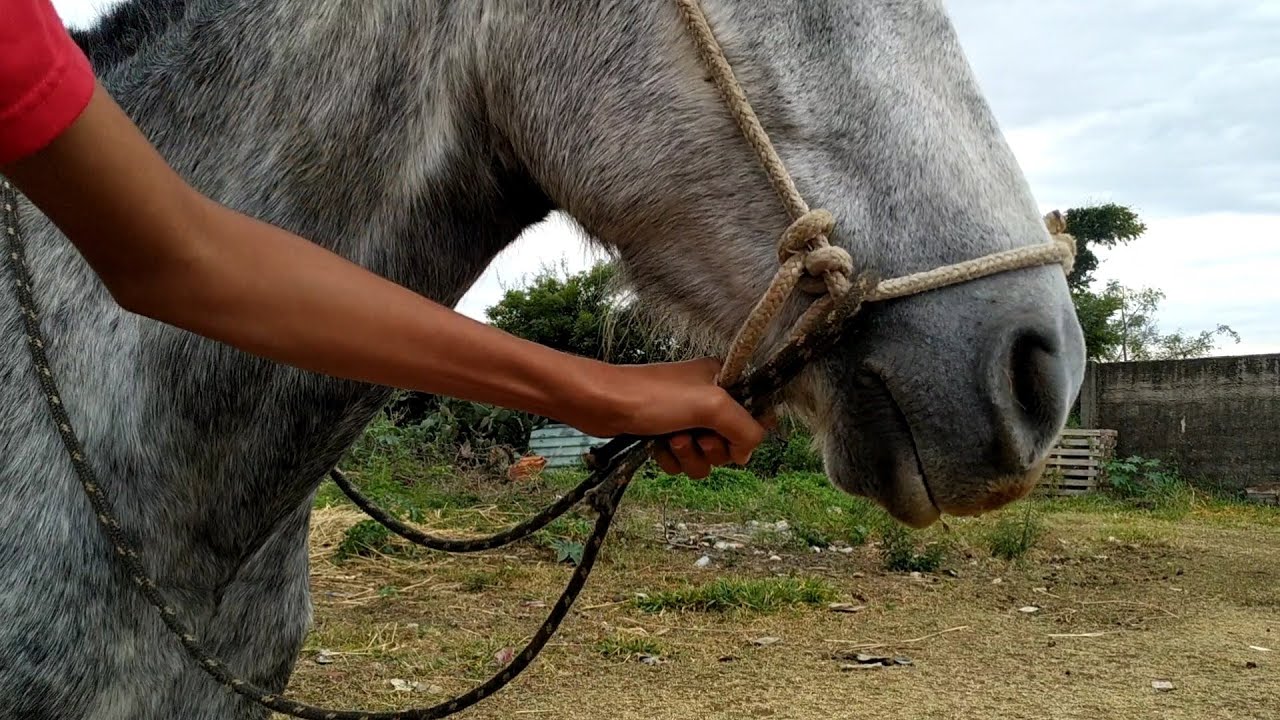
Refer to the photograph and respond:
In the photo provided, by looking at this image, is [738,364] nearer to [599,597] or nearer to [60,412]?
[60,412]

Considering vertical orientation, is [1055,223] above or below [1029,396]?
above

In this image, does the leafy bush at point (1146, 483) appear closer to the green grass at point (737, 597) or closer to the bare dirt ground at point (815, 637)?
the bare dirt ground at point (815, 637)

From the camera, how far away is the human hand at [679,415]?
1161mm

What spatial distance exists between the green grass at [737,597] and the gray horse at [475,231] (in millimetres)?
3765

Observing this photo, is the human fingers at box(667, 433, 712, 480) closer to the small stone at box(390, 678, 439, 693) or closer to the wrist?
the wrist

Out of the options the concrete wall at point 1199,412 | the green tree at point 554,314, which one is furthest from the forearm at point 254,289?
the concrete wall at point 1199,412

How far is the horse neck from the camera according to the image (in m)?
1.34

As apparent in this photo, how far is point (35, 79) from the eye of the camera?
28.6 inches

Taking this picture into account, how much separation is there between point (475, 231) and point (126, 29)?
71 cm

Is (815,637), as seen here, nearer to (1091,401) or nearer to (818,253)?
(818,253)

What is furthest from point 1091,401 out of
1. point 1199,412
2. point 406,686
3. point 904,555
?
point 406,686

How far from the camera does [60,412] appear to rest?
4.25ft

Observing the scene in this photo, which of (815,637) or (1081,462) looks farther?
(1081,462)

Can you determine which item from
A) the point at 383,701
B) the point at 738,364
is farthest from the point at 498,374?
the point at 383,701
